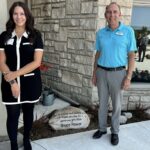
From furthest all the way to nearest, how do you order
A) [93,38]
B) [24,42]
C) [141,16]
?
1. [141,16]
2. [93,38]
3. [24,42]

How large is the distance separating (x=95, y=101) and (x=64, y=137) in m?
1.16

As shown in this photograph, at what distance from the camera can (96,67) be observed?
142 inches

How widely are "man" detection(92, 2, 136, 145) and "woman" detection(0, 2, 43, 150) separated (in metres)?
0.84

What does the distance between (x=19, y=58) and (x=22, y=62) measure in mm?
49

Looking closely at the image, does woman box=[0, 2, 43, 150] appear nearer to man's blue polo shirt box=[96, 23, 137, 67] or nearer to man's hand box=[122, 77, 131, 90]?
man's blue polo shirt box=[96, 23, 137, 67]

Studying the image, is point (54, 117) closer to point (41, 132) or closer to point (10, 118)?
point (41, 132)

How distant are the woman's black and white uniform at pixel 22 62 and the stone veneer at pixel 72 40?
6.01ft

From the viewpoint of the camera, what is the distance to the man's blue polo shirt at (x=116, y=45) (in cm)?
329

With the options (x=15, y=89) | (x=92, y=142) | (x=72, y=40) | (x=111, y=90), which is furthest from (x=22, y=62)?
(x=72, y=40)

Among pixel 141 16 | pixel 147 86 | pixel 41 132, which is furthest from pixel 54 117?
pixel 141 16

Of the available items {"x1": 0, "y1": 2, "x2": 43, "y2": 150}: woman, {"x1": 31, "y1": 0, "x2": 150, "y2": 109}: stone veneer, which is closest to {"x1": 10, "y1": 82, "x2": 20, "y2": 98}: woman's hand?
{"x1": 0, "y1": 2, "x2": 43, "y2": 150}: woman

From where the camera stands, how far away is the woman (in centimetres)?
285

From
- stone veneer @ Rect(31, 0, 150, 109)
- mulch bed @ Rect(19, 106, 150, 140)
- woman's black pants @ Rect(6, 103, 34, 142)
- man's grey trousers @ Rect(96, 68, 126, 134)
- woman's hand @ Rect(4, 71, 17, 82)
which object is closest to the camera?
woman's hand @ Rect(4, 71, 17, 82)

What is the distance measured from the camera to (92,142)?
378cm
